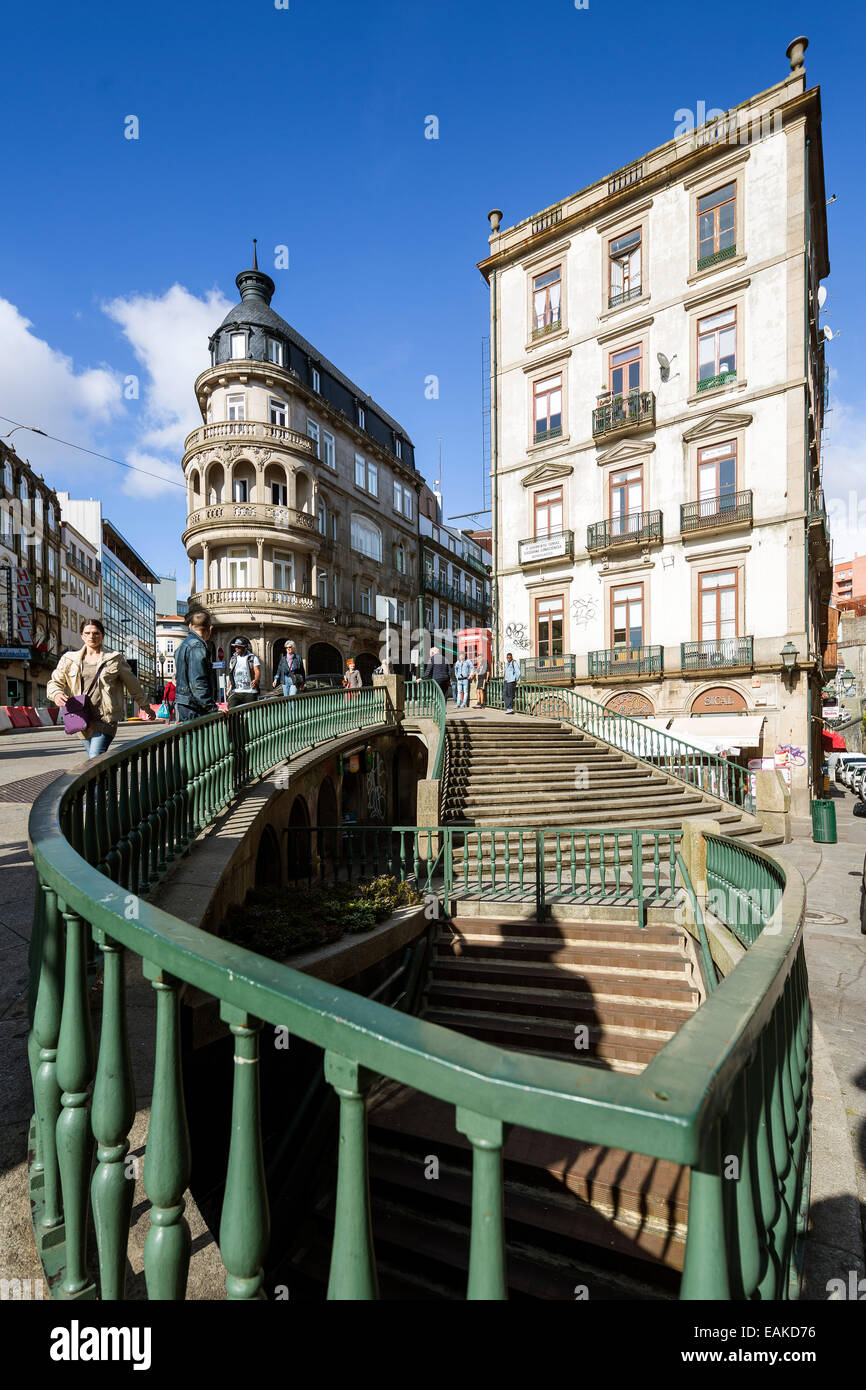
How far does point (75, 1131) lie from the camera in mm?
1506

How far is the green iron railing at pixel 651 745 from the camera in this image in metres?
16.9

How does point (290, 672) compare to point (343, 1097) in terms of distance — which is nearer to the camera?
point (343, 1097)

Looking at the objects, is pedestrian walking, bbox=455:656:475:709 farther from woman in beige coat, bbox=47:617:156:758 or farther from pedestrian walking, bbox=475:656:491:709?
woman in beige coat, bbox=47:617:156:758

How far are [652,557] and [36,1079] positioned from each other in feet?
82.0

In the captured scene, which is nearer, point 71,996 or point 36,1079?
point 71,996

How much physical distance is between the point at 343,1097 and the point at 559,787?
15.0 metres

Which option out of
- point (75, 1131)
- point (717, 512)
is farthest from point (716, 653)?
point (75, 1131)

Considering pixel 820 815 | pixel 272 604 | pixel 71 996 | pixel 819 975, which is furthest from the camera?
pixel 272 604

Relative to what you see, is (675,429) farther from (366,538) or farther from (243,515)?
(366,538)

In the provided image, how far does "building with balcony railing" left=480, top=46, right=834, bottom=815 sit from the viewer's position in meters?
21.7

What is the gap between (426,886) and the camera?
38.0 feet

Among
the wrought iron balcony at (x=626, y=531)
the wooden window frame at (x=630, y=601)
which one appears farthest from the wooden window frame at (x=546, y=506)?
the wooden window frame at (x=630, y=601)
